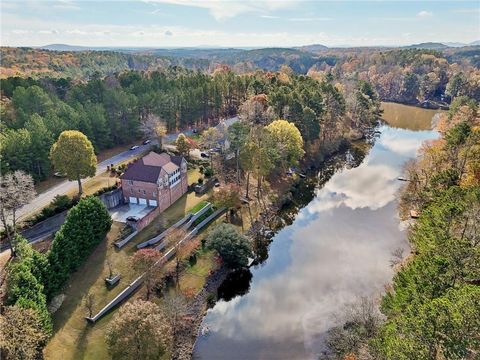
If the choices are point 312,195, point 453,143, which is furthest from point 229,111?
point 453,143

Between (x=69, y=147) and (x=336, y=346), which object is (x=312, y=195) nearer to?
(x=336, y=346)

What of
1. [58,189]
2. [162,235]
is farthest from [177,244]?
[58,189]

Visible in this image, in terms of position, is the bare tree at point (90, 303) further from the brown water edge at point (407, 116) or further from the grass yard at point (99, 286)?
the brown water edge at point (407, 116)

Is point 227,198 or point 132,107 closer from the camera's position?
point 227,198

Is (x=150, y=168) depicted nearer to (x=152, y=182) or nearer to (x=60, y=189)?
(x=152, y=182)

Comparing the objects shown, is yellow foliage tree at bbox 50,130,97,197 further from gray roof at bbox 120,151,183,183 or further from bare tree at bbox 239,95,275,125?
bare tree at bbox 239,95,275,125

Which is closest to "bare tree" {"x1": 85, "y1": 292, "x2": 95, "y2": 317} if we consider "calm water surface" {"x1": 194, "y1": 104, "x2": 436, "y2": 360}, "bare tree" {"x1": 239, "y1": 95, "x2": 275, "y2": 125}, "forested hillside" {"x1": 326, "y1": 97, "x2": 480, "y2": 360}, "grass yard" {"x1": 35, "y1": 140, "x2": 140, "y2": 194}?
"calm water surface" {"x1": 194, "y1": 104, "x2": 436, "y2": 360}
